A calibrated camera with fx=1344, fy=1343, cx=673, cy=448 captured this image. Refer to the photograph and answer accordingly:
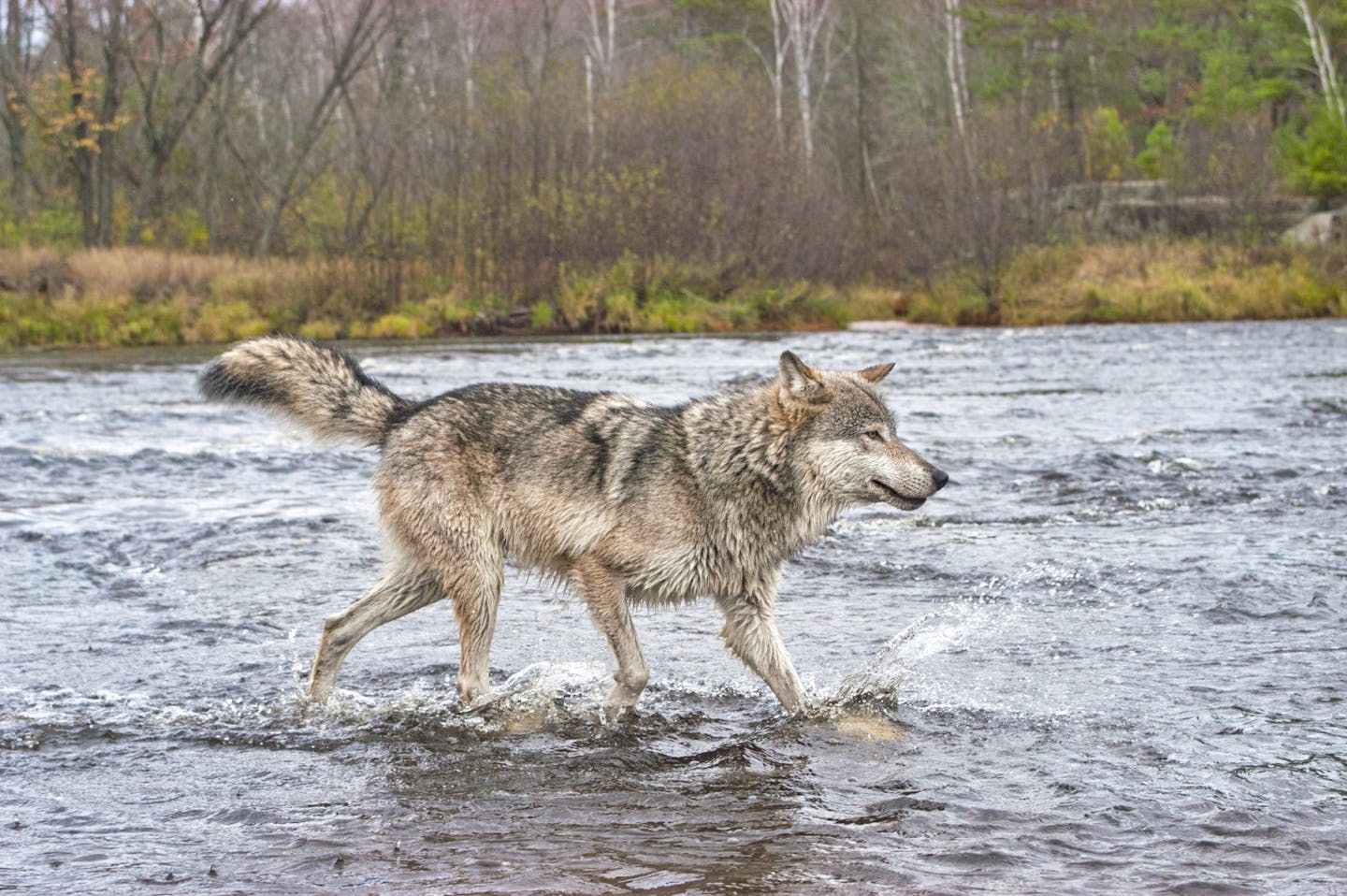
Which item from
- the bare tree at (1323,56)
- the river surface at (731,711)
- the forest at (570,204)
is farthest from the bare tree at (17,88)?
the bare tree at (1323,56)

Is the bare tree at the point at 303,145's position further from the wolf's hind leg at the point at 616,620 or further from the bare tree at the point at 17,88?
the wolf's hind leg at the point at 616,620

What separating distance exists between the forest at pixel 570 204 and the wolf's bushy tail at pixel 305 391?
28.0 metres

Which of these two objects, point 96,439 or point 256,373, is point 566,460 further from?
point 96,439

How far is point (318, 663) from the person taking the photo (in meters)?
7.01

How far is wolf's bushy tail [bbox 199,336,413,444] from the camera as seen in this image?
7.06 m

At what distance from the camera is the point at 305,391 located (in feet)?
23.5

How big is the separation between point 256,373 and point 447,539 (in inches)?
54.8

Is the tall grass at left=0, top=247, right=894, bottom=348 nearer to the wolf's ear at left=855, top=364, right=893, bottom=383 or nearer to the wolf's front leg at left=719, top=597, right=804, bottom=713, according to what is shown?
the wolf's ear at left=855, top=364, right=893, bottom=383

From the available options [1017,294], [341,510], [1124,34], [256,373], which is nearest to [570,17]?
[1124,34]

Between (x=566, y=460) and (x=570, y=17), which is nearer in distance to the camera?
(x=566, y=460)

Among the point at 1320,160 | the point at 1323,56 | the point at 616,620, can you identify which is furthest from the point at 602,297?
the point at 1323,56

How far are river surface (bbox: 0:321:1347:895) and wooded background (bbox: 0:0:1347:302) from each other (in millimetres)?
25580

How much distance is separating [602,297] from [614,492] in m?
30.5

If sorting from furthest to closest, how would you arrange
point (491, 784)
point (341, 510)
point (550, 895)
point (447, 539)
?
point (341, 510) < point (447, 539) < point (491, 784) < point (550, 895)
